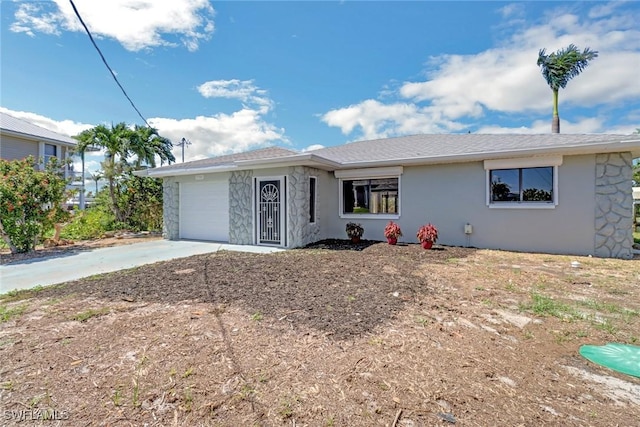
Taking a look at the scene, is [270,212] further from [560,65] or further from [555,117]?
[560,65]

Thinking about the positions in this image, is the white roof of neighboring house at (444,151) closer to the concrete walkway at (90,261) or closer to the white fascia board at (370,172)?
the white fascia board at (370,172)

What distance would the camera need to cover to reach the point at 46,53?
23.8ft

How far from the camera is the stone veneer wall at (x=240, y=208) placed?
1072cm

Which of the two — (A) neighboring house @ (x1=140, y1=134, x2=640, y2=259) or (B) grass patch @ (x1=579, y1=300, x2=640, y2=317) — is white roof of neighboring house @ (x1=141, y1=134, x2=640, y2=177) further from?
(B) grass patch @ (x1=579, y1=300, x2=640, y2=317)

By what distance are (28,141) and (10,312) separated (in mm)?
19415

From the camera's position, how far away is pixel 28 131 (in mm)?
17766

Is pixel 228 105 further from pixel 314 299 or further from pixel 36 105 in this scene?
pixel 314 299

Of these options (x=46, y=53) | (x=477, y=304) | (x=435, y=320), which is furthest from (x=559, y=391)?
(x=46, y=53)

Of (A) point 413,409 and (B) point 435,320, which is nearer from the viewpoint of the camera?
(A) point 413,409

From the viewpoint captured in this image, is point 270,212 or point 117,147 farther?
point 117,147

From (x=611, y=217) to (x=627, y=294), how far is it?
14.3 feet

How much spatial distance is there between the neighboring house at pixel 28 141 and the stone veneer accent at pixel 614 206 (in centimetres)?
2176

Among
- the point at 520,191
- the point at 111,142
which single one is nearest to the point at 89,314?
the point at 520,191

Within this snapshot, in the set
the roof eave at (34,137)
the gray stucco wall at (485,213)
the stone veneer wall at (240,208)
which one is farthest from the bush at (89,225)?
the gray stucco wall at (485,213)
